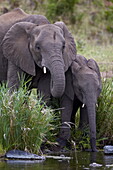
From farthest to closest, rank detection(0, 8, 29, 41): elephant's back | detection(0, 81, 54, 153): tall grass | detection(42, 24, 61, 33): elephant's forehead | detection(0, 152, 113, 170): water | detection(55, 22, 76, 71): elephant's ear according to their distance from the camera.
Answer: detection(0, 8, 29, 41): elephant's back < detection(55, 22, 76, 71): elephant's ear < detection(42, 24, 61, 33): elephant's forehead < detection(0, 81, 54, 153): tall grass < detection(0, 152, 113, 170): water

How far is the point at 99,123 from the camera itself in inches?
429

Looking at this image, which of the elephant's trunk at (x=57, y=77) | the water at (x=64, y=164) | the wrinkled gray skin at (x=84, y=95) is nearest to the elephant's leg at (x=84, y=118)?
the wrinkled gray skin at (x=84, y=95)

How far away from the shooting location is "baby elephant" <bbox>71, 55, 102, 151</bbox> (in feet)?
33.1

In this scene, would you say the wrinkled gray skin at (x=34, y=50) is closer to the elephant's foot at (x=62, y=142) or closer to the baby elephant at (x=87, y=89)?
the baby elephant at (x=87, y=89)

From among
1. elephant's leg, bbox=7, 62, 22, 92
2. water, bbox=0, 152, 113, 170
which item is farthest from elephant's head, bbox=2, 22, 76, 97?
water, bbox=0, 152, 113, 170

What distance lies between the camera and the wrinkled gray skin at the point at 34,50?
10133 millimetres

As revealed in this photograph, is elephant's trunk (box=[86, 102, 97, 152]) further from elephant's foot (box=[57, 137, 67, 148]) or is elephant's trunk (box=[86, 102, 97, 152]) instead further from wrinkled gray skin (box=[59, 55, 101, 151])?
elephant's foot (box=[57, 137, 67, 148])

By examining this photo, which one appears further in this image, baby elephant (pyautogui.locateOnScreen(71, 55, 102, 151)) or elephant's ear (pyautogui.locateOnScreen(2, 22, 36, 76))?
elephant's ear (pyautogui.locateOnScreen(2, 22, 36, 76))

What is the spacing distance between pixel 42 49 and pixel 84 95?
3.43 feet

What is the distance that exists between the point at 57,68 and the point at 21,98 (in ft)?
3.15

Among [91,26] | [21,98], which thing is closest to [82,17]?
[91,26]

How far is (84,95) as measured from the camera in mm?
10359

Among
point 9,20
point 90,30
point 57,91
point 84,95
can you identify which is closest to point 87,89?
point 84,95

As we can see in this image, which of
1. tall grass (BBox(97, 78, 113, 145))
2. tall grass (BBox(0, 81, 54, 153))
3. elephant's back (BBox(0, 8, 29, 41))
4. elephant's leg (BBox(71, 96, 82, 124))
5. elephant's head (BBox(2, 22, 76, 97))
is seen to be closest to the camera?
tall grass (BBox(0, 81, 54, 153))
